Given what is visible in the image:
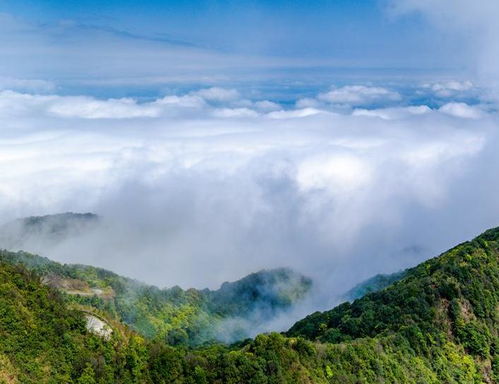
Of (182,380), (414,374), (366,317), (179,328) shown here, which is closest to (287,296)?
(179,328)

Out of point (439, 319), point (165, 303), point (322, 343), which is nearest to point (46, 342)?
point (322, 343)

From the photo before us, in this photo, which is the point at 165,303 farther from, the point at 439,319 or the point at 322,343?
the point at 439,319

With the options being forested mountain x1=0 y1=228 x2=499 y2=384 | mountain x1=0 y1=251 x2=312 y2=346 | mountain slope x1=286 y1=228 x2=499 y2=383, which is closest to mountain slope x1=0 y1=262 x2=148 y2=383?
forested mountain x1=0 y1=228 x2=499 y2=384

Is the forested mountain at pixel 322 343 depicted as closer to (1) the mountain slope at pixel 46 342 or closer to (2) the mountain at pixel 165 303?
(1) the mountain slope at pixel 46 342

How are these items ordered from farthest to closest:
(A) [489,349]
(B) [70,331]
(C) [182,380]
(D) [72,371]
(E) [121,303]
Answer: (E) [121,303]
(A) [489,349]
(C) [182,380]
(B) [70,331]
(D) [72,371]

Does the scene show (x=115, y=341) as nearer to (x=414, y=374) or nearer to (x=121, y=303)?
(x=414, y=374)

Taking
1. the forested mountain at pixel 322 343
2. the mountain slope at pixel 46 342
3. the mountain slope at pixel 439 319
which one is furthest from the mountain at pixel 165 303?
the mountain slope at pixel 46 342

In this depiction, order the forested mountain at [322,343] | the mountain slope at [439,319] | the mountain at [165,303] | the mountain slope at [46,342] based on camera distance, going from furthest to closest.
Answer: the mountain at [165,303] < the mountain slope at [439,319] < the forested mountain at [322,343] < the mountain slope at [46,342]
